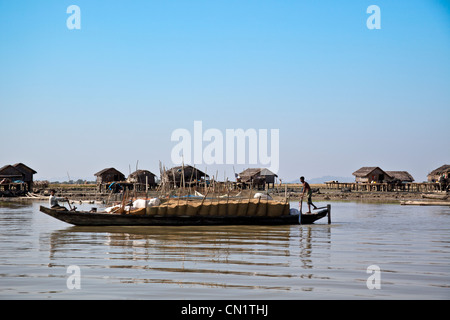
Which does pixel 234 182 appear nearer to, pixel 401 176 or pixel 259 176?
pixel 259 176

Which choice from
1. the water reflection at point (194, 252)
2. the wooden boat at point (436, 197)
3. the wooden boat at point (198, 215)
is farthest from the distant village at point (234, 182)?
the water reflection at point (194, 252)

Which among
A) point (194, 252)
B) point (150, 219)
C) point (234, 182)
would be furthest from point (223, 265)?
point (234, 182)

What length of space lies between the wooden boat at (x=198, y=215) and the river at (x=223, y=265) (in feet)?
3.92

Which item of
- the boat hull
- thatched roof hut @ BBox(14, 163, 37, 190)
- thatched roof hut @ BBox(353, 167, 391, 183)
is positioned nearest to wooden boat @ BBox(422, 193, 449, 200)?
thatched roof hut @ BBox(353, 167, 391, 183)

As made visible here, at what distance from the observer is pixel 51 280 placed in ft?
29.5

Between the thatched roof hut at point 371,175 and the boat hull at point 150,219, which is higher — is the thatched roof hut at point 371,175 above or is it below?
above

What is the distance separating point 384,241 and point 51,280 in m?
9.32

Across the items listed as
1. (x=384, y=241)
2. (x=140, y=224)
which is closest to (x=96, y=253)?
(x=140, y=224)

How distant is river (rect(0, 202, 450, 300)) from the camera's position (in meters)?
8.21

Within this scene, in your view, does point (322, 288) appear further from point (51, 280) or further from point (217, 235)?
point (217, 235)

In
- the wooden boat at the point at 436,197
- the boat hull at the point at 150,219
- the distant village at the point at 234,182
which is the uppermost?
the distant village at the point at 234,182

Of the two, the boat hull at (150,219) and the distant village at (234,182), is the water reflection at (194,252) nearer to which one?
the boat hull at (150,219)

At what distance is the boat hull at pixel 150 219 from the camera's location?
18234 millimetres

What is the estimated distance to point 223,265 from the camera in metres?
10.4
